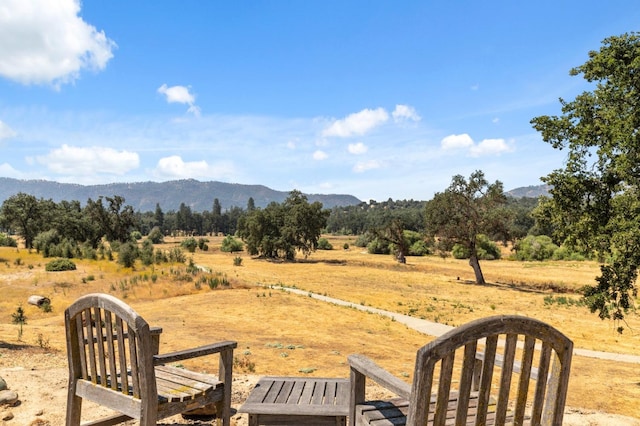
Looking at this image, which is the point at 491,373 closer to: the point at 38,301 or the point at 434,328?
the point at 434,328

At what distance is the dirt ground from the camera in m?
5.18

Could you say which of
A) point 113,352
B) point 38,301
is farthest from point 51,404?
point 38,301

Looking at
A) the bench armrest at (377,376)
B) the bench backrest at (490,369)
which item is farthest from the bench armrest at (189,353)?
the bench backrest at (490,369)

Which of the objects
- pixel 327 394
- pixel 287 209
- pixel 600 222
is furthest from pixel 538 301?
pixel 287 209

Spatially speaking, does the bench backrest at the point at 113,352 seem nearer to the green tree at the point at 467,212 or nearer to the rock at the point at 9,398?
Result: the rock at the point at 9,398

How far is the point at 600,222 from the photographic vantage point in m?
10.4

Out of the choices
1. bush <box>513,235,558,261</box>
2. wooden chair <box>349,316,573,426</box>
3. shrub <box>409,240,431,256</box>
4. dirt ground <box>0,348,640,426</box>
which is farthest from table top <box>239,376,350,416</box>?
shrub <box>409,240,431,256</box>

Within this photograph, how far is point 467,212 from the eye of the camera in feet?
108

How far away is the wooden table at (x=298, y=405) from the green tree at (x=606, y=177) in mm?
8081

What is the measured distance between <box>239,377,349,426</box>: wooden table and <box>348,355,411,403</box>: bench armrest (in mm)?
394

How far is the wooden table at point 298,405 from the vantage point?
3551mm

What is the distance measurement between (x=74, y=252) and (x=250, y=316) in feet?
96.6

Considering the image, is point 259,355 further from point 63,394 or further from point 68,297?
point 68,297

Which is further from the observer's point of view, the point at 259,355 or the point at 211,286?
the point at 211,286
